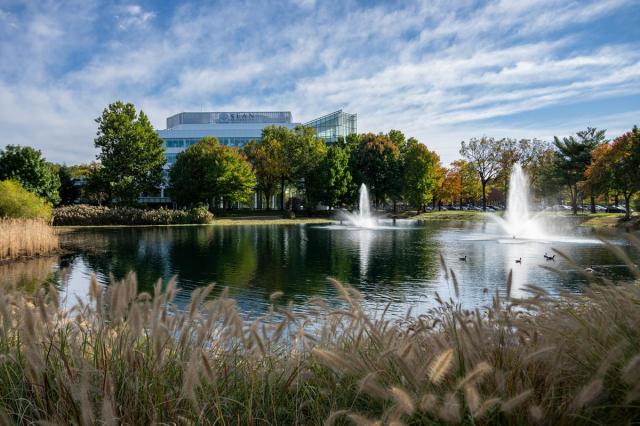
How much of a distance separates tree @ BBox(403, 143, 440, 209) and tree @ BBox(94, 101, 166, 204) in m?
30.5

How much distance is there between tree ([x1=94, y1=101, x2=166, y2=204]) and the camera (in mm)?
49781

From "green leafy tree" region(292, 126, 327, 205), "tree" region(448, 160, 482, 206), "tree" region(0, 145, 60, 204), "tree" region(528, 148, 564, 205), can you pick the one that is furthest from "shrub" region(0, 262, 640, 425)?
"tree" region(448, 160, 482, 206)

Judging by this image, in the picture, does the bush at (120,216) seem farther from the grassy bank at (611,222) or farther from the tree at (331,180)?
the grassy bank at (611,222)

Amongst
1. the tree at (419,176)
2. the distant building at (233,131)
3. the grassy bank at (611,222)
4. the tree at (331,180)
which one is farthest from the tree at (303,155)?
the grassy bank at (611,222)

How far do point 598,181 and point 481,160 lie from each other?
2147 cm

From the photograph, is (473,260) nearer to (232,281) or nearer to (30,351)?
(232,281)

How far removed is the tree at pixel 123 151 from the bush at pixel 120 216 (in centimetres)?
631

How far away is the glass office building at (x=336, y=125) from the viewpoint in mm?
78750

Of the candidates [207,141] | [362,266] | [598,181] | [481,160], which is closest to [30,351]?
[362,266]

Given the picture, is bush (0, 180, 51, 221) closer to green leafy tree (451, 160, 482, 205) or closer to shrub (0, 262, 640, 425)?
shrub (0, 262, 640, 425)

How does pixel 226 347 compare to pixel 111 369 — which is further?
pixel 226 347

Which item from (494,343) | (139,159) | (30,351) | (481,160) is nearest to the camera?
(30,351)

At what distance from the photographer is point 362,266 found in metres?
16.5

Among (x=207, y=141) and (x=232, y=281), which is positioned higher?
(x=207, y=141)
